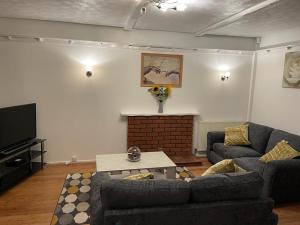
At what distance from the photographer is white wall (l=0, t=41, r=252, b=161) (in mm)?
4188

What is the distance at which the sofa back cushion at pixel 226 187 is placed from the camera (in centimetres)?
197

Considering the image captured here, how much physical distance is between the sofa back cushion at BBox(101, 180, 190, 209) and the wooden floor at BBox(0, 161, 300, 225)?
1.33 meters

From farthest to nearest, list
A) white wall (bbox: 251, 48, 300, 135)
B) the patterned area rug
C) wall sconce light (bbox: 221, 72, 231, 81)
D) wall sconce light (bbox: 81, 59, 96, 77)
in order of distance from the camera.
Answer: wall sconce light (bbox: 221, 72, 231, 81)
wall sconce light (bbox: 81, 59, 96, 77)
white wall (bbox: 251, 48, 300, 135)
the patterned area rug

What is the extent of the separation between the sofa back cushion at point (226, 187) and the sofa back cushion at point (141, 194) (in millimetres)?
101

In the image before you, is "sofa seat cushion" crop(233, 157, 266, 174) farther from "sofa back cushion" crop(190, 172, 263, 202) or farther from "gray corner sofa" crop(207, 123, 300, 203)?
"sofa back cushion" crop(190, 172, 263, 202)

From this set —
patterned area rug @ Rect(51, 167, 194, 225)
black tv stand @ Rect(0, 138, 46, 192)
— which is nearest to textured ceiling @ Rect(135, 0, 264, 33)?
patterned area rug @ Rect(51, 167, 194, 225)

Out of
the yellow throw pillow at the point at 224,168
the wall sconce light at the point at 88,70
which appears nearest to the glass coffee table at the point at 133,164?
the yellow throw pillow at the point at 224,168

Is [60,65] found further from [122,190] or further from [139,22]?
[122,190]

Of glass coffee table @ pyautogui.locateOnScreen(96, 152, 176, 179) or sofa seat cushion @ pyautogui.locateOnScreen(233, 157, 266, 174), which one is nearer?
glass coffee table @ pyautogui.locateOnScreen(96, 152, 176, 179)

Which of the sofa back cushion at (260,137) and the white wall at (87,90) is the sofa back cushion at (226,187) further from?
the white wall at (87,90)

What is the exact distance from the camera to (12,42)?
4062mm

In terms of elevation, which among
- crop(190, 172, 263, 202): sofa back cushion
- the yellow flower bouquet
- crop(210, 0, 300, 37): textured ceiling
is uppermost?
crop(210, 0, 300, 37): textured ceiling

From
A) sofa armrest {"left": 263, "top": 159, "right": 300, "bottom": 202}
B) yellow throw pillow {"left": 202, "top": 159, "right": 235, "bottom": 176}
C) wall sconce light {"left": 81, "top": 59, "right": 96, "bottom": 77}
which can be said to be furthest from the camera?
wall sconce light {"left": 81, "top": 59, "right": 96, "bottom": 77}

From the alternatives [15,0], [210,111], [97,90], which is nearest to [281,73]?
[210,111]
